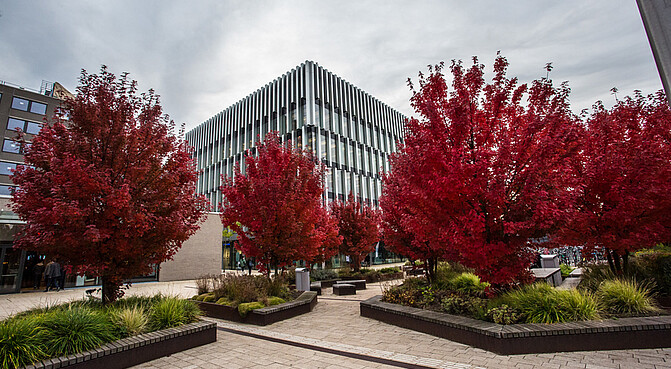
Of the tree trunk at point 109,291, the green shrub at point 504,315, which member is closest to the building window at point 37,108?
the tree trunk at point 109,291

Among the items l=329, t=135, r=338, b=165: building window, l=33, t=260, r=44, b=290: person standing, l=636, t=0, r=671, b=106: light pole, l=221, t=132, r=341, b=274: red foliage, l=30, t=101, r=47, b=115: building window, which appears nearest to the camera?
l=636, t=0, r=671, b=106: light pole

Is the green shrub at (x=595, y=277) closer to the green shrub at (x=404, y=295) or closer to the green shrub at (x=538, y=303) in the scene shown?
the green shrub at (x=538, y=303)

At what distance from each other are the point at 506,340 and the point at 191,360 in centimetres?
551

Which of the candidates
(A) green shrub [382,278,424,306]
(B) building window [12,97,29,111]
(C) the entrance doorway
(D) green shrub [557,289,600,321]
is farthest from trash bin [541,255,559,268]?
(B) building window [12,97,29,111]

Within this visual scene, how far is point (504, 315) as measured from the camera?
6.00 meters

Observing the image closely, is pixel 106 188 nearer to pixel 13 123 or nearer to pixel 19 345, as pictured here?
pixel 19 345

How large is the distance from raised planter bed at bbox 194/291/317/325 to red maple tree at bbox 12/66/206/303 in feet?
8.67

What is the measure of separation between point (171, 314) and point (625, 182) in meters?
10.7

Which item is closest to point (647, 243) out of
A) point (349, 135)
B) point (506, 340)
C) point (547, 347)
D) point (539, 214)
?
point (539, 214)

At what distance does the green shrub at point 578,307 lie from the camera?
18.8 feet

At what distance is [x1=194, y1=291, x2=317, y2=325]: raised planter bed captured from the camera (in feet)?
27.7

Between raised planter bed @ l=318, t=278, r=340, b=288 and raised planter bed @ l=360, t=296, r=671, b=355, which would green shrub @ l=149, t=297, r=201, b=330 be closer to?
raised planter bed @ l=360, t=296, r=671, b=355

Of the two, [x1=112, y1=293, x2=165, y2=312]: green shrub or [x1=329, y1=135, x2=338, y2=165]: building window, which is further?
[x1=329, y1=135, x2=338, y2=165]: building window

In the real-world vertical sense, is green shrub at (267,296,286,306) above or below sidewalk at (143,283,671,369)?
above
